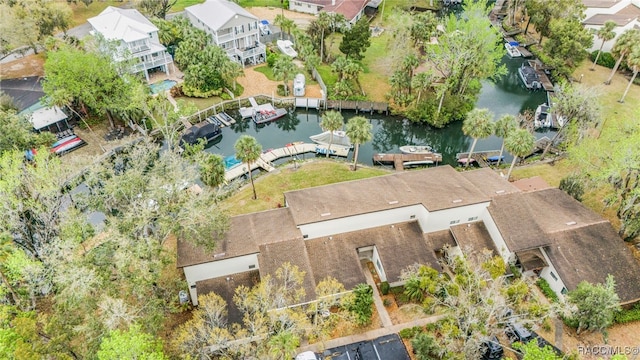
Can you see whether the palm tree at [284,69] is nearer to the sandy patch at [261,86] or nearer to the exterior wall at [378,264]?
the sandy patch at [261,86]

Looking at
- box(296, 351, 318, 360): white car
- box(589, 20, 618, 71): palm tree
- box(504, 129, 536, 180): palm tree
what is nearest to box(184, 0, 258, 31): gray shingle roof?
box(504, 129, 536, 180): palm tree

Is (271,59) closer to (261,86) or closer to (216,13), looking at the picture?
(261,86)

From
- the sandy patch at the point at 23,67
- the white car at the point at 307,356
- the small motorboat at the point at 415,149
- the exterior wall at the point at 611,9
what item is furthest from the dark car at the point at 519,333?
the exterior wall at the point at 611,9

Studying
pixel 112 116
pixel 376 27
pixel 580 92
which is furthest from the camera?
pixel 376 27

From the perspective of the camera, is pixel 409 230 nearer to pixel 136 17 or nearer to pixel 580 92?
pixel 580 92

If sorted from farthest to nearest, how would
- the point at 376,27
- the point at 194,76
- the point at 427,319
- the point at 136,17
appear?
1. the point at 376,27
2. the point at 136,17
3. the point at 194,76
4. the point at 427,319

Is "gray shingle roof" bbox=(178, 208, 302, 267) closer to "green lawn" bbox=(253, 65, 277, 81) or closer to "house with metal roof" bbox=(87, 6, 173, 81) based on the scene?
"house with metal roof" bbox=(87, 6, 173, 81)

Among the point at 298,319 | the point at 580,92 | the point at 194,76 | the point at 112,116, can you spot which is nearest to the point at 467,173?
the point at 580,92
